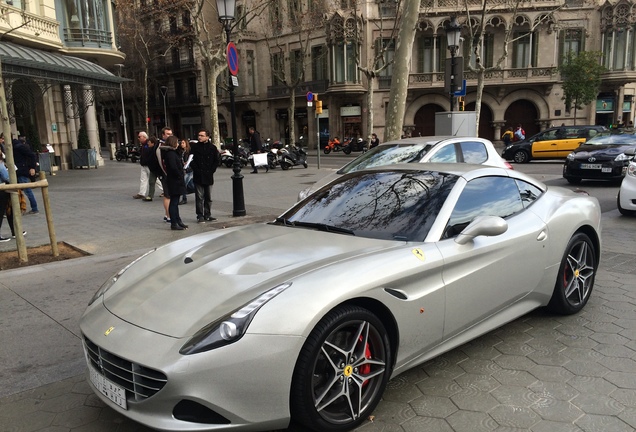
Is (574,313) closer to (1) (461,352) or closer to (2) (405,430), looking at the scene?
(1) (461,352)

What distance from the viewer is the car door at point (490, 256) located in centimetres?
329

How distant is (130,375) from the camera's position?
2.52 m

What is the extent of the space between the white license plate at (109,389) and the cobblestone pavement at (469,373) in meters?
0.36

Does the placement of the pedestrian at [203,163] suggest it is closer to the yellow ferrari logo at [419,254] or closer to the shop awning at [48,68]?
the yellow ferrari logo at [419,254]

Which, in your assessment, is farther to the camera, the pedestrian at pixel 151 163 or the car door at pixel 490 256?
the pedestrian at pixel 151 163

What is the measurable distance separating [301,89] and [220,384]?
1652 inches

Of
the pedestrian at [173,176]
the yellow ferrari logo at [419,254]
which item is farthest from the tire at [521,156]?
the yellow ferrari logo at [419,254]

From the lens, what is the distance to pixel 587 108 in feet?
125

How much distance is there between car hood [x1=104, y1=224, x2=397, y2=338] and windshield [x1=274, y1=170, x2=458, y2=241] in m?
0.17

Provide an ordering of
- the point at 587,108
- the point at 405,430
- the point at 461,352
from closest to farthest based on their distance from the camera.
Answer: the point at 405,430
the point at 461,352
the point at 587,108

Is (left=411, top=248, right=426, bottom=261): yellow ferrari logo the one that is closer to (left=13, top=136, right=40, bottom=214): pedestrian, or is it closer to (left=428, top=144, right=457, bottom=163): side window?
(left=428, top=144, right=457, bottom=163): side window

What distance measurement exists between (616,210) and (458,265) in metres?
8.61

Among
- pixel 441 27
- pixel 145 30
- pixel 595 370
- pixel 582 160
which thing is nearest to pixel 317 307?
pixel 595 370

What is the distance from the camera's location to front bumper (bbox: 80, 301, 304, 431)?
2348 mm
